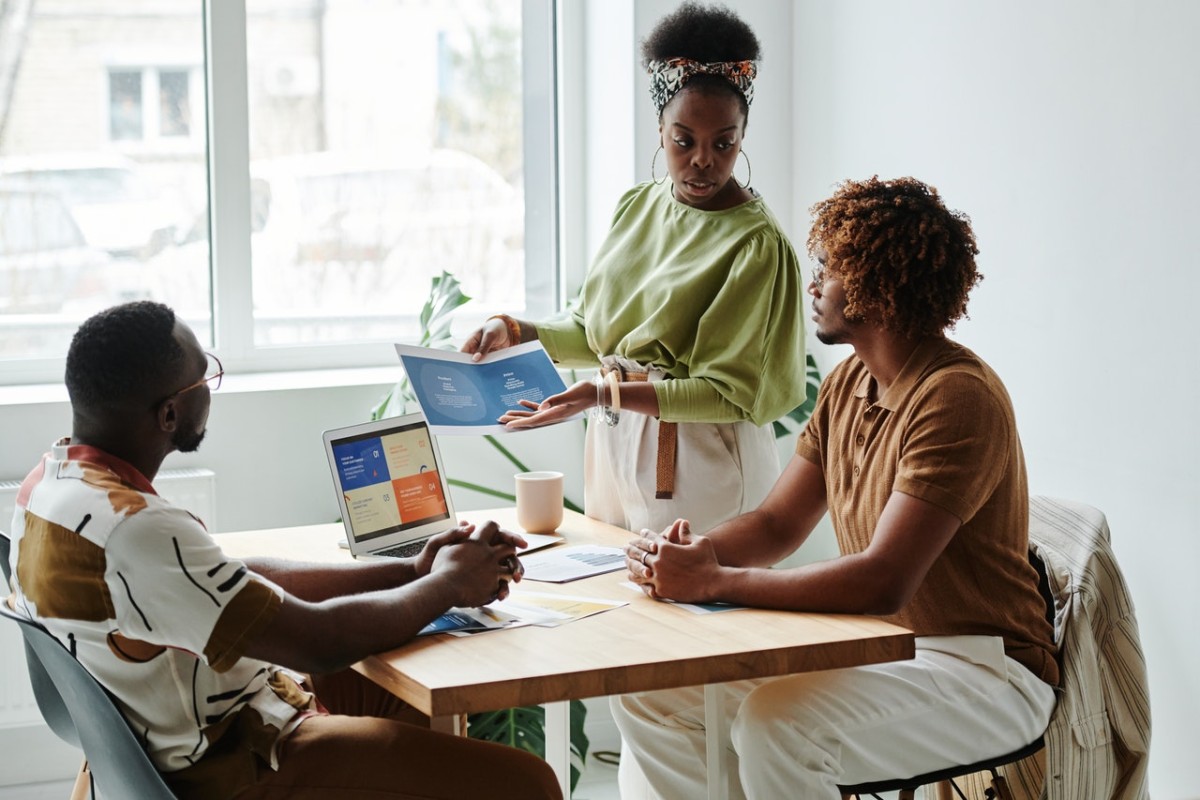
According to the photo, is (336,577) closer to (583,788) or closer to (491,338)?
(491,338)

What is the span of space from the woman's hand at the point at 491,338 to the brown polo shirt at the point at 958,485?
0.74 m

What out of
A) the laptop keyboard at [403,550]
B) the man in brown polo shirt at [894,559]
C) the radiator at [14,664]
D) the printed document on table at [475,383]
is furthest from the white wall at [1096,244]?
the radiator at [14,664]

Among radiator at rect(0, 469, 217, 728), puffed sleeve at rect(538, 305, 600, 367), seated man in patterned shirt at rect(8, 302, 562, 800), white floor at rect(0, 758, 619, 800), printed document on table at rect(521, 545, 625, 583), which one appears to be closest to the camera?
seated man in patterned shirt at rect(8, 302, 562, 800)

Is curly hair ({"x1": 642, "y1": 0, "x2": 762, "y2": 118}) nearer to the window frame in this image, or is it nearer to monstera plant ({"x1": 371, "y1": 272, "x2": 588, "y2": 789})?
monstera plant ({"x1": 371, "y1": 272, "x2": 588, "y2": 789})

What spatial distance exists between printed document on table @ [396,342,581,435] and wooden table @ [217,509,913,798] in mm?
405

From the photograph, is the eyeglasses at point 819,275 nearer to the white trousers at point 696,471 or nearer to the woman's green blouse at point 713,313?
the woman's green blouse at point 713,313

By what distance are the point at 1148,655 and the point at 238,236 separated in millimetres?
2385

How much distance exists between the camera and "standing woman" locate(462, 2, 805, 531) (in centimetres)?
228

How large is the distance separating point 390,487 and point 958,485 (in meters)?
0.93

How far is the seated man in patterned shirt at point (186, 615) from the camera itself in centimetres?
146

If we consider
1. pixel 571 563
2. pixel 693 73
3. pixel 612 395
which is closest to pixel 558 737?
pixel 571 563

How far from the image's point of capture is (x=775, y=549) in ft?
6.98

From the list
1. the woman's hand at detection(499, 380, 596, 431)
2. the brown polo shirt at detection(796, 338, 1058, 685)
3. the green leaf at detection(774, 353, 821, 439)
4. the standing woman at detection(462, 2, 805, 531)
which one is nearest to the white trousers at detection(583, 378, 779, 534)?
the standing woman at detection(462, 2, 805, 531)

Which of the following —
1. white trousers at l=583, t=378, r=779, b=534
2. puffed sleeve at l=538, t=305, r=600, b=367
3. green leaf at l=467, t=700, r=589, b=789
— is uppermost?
puffed sleeve at l=538, t=305, r=600, b=367
